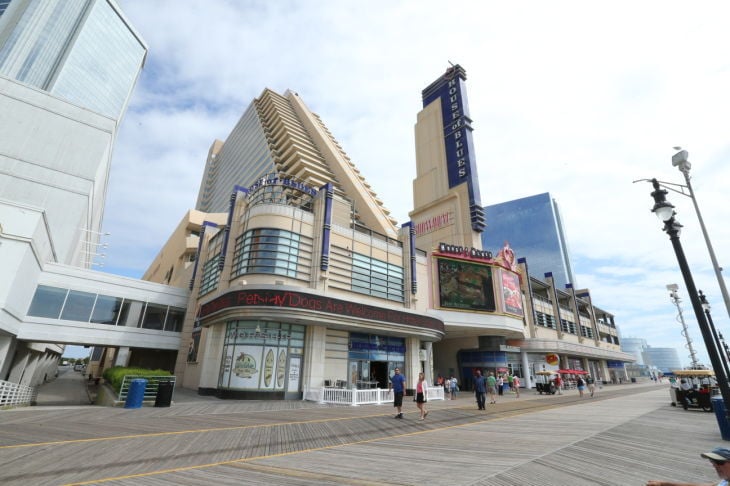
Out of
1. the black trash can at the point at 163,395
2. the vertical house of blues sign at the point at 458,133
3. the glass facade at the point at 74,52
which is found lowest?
the black trash can at the point at 163,395

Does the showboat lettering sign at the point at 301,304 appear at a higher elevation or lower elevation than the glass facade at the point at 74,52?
lower

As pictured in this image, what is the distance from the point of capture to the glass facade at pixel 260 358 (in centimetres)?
1967

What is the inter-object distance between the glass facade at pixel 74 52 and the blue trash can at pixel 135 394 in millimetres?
89398

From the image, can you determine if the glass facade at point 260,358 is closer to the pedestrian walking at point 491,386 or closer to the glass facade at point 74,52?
the pedestrian walking at point 491,386

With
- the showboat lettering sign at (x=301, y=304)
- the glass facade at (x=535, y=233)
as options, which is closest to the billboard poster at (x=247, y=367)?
the showboat lettering sign at (x=301, y=304)

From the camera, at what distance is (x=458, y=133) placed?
4469cm

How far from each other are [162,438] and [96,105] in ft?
410

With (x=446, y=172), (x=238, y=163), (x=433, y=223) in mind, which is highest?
(x=238, y=163)

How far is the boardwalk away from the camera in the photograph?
217 inches

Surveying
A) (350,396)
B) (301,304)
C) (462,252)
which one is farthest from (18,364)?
(462,252)

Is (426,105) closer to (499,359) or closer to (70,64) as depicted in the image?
(499,359)

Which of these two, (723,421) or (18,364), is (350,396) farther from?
(18,364)

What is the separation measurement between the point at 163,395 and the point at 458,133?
42666mm

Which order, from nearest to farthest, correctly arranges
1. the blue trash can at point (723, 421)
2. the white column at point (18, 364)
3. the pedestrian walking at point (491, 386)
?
1. the blue trash can at point (723, 421)
2. the pedestrian walking at point (491, 386)
3. the white column at point (18, 364)
